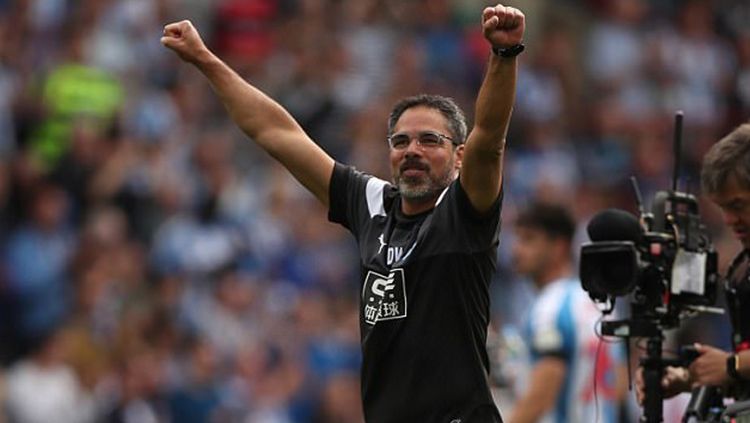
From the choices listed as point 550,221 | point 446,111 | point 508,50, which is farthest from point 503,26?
point 550,221

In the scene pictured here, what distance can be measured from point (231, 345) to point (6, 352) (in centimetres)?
171

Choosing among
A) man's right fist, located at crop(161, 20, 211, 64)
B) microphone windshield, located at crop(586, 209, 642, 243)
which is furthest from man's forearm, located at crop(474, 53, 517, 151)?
man's right fist, located at crop(161, 20, 211, 64)

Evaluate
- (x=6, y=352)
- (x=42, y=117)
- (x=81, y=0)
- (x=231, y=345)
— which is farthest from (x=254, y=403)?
(x=81, y=0)

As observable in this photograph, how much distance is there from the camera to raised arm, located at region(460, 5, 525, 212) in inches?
274

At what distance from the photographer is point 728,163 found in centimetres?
758

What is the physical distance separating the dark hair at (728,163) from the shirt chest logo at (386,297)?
1.35 meters

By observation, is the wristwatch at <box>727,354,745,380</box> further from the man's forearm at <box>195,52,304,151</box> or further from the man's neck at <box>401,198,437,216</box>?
the man's forearm at <box>195,52,304,151</box>

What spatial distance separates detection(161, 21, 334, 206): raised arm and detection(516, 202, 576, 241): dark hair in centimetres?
235

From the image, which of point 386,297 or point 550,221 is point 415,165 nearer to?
point 386,297

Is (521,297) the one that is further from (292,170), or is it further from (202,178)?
(292,170)

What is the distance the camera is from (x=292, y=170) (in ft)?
26.5

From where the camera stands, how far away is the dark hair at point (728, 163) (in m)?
7.54

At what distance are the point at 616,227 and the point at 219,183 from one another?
7.74 metres

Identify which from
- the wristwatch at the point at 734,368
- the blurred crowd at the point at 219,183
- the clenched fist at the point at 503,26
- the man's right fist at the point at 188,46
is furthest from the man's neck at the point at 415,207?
the blurred crowd at the point at 219,183
